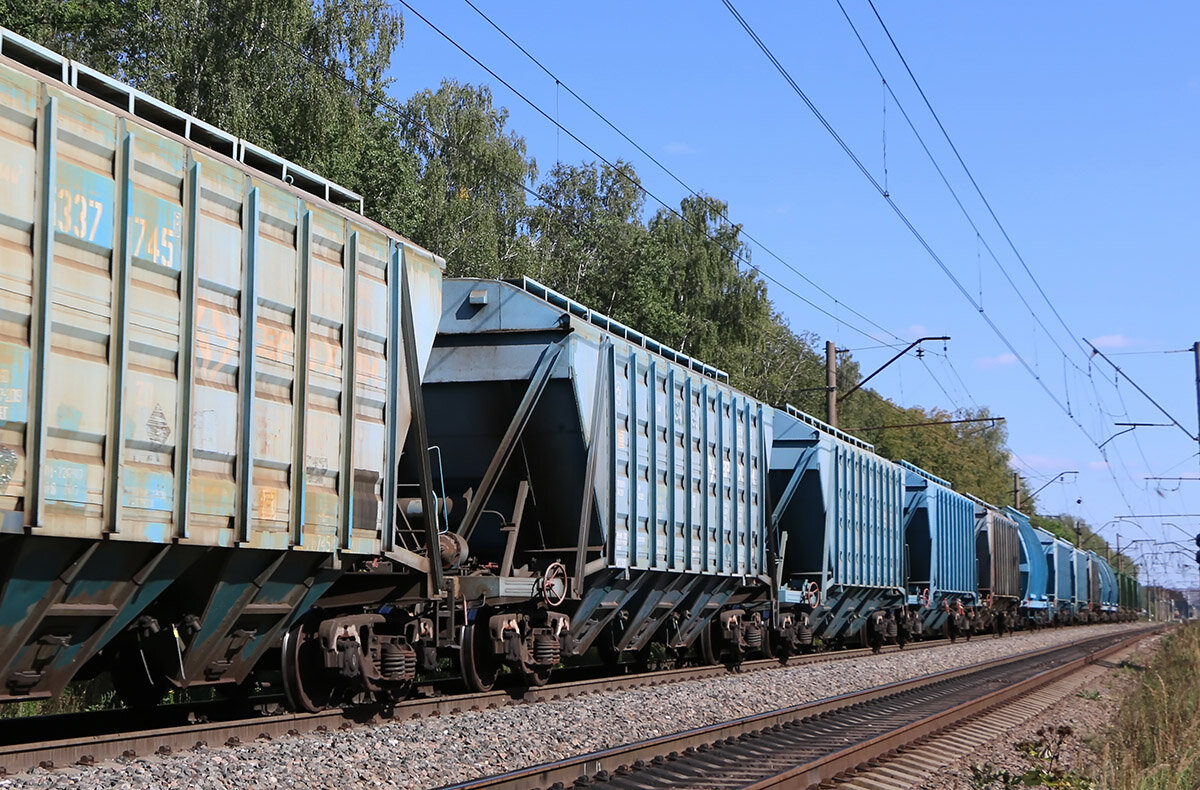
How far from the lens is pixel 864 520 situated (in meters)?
24.9

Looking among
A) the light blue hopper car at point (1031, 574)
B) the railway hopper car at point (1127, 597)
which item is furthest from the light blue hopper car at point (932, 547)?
the railway hopper car at point (1127, 597)

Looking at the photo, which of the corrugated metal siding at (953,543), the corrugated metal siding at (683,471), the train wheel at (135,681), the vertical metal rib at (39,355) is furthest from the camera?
the corrugated metal siding at (953,543)

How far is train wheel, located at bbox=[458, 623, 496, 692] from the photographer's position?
42.0ft

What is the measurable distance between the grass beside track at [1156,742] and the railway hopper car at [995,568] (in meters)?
21.1

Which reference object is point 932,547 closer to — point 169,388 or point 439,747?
point 439,747

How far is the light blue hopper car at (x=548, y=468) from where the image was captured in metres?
13.2

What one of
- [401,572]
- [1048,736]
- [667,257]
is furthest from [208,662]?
[667,257]

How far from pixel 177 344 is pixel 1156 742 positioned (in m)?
8.53

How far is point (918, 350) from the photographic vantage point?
106ft

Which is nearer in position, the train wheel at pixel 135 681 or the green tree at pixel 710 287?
the train wheel at pixel 135 681

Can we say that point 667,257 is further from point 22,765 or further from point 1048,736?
point 22,765

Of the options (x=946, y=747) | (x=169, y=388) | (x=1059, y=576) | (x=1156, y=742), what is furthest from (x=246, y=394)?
(x=1059, y=576)

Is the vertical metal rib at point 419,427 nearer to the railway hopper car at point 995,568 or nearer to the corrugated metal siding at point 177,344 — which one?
the corrugated metal siding at point 177,344

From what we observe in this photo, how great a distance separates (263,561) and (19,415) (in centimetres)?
267
